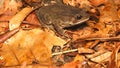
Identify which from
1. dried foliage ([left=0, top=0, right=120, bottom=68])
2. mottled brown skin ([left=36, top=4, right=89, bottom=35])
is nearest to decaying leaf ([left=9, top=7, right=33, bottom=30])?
dried foliage ([left=0, top=0, right=120, bottom=68])

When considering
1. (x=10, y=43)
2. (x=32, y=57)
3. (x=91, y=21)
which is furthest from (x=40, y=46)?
(x=91, y=21)

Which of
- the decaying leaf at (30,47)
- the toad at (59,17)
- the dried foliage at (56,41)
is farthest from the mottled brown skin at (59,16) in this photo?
the decaying leaf at (30,47)

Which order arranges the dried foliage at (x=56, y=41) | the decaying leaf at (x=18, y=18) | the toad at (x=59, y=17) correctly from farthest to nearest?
1. the toad at (x=59, y=17)
2. the decaying leaf at (x=18, y=18)
3. the dried foliage at (x=56, y=41)

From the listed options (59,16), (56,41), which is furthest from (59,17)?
(56,41)

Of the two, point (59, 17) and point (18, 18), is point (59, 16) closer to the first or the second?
point (59, 17)

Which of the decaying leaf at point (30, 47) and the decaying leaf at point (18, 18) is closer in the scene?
the decaying leaf at point (30, 47)

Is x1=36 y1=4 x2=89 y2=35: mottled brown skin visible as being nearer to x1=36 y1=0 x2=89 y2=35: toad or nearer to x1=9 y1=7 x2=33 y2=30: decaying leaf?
x1=36 y1=0 x2=89 y2=35: toad

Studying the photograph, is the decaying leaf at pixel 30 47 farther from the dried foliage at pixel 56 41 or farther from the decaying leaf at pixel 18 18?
the decaying leaf at pixel 18 18

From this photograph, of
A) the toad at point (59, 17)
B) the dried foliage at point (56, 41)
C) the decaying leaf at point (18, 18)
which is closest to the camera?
the dried foliage at point (56, 41)
